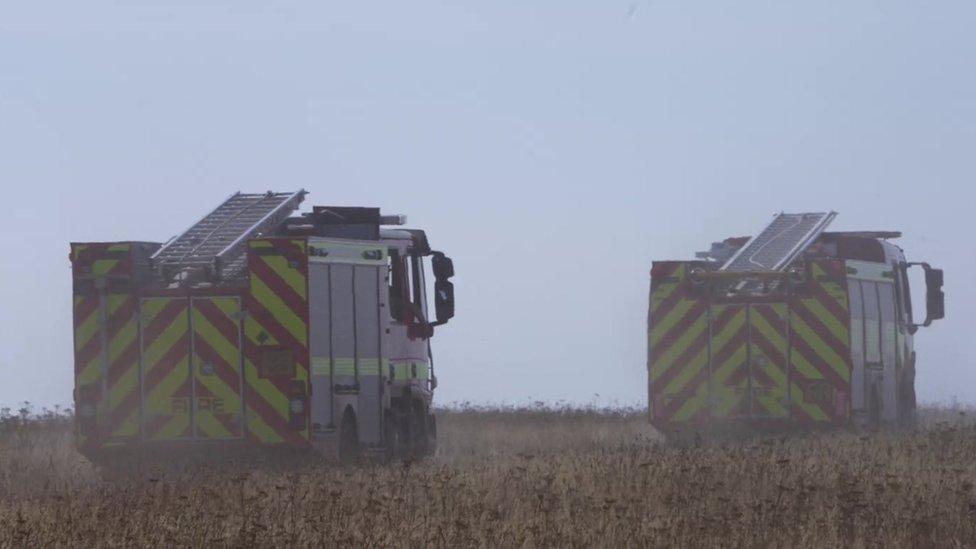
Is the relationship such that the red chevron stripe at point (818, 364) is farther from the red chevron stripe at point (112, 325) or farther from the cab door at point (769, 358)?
the red chevron stripe at point (112, 325)

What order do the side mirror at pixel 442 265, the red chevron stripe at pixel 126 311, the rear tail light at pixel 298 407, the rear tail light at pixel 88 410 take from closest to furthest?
1. the rear tail light at pixel 298 407
2. the rear tail light at pixel 88 410
3. the red chevron stripe at pixel 126 311
4. the side mirror at pixel 442 265

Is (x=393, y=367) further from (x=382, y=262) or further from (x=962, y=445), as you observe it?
(x=962, y=445)

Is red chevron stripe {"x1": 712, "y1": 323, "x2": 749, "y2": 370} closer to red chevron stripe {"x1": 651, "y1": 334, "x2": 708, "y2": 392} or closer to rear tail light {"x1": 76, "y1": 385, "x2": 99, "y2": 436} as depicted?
red chevron stripe {"x1": 651, "y1": 334, "x2": 708, "y2": 392}

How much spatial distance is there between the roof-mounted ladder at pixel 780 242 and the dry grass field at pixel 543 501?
648 cm

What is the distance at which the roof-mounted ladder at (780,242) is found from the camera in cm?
2789

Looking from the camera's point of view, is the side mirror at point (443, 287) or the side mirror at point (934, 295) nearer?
the side mirror at point (443, 287)

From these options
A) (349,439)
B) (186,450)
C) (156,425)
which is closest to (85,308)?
(156,425)

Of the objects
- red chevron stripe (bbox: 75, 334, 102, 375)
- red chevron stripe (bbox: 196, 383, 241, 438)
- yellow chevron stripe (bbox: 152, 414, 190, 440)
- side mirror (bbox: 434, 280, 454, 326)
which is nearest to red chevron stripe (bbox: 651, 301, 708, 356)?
side mirror (bbox: 434, 280, 454, 326)

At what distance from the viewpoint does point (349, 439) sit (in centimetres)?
2180

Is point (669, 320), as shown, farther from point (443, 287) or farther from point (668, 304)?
point (443, 287)

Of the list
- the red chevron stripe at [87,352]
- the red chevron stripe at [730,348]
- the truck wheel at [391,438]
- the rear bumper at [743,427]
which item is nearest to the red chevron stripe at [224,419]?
the red chevron stripe at [87,352]

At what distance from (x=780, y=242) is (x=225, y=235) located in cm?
963

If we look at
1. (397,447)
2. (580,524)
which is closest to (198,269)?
(397,447)

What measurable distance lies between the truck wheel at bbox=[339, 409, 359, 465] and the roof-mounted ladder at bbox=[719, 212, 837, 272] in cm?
729
